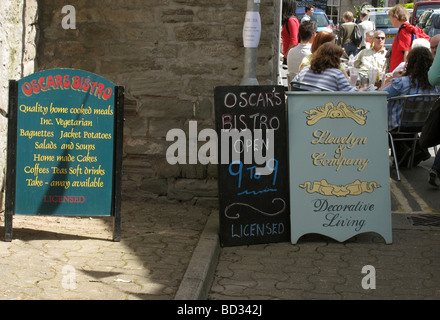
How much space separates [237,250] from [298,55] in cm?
522

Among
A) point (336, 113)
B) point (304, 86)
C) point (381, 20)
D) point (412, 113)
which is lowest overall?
point (336, 113)

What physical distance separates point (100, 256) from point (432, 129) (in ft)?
8.93

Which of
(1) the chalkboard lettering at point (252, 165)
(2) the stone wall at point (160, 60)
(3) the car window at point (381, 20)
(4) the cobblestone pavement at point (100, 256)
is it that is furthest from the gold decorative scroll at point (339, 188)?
(3) the car window at point (381, 20)

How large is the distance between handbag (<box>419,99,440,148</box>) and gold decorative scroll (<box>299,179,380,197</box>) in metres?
0.55

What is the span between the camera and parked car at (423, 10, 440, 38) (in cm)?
2084

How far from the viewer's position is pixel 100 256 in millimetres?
4910

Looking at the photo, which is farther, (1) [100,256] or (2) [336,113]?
(2) [336,113]

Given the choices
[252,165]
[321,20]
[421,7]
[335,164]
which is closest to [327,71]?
[335,164]

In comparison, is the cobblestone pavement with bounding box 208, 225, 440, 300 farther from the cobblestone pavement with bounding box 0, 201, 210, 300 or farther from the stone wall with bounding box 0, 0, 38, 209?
the stone wall with bounding box 0, 0, 38, 209

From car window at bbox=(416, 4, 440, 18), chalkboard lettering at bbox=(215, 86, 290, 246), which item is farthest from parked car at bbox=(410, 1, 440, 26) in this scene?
chalkboard lettering at bbox=(215, 86, 290, 246)

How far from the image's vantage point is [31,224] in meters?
5.64

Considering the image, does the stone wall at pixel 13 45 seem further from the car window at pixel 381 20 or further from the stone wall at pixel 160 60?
the car window at pixel 381 20

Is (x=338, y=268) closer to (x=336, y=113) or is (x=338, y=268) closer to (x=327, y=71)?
(x=336, y=113)

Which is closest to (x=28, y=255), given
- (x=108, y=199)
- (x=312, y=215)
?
(x=108, y=199)
